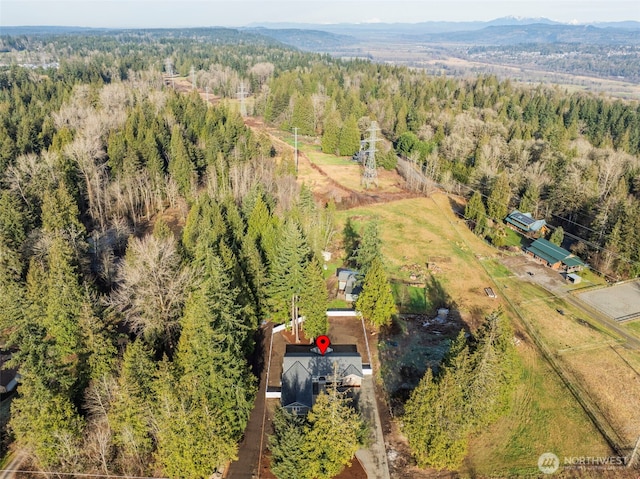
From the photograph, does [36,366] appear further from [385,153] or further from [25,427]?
[385,153]

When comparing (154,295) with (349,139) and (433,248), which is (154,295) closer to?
(433,248)

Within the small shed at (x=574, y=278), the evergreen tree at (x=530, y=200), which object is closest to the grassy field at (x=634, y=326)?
the small shed at (x=574, y=278)

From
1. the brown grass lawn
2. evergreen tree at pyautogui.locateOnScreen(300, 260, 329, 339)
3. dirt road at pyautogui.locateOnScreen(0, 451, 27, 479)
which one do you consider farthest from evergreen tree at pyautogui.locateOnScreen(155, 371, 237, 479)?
the brown grass lawn

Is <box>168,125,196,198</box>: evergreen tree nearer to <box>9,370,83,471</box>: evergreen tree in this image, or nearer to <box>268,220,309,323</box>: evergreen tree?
<box>268,220,309,323</box>: evergreen tree

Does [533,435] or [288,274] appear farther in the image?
[288,274]

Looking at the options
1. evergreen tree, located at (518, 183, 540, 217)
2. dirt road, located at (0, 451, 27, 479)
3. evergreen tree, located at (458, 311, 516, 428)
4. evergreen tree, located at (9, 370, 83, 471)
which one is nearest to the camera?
evergreen tree, located at (9, 370, 83, 471)

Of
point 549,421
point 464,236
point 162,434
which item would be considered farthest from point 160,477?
point 464,236

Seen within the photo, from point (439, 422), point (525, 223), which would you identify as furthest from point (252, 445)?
point (525, 223)
